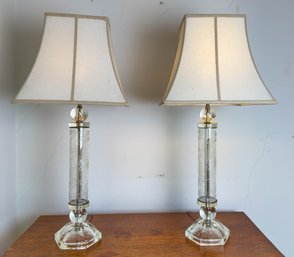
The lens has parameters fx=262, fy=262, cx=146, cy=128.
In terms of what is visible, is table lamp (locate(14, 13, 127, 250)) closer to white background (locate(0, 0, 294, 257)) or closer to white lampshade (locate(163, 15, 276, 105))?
white lampshade (locate(163, 15, 276, 105))

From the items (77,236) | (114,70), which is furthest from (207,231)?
(114,70)

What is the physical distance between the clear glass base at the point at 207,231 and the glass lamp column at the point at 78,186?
26cm

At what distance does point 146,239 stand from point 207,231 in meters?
0.17

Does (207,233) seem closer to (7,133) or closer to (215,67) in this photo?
(215,67)

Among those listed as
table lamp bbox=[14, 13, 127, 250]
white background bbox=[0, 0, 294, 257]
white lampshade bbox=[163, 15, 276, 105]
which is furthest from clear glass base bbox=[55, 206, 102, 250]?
white lampshade bbox=[163, 15, 276, 105]

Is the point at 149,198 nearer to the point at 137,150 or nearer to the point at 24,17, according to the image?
the point at 137,150

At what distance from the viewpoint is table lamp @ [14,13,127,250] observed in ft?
2.08

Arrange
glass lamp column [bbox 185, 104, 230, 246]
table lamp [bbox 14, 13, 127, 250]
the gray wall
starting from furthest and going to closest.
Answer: the gray wall → glass lamp column [bbox 185, 104, 230, 246] → table lamp [bbox 14, 13, 127, 250]

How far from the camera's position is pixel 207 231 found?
0.73 m

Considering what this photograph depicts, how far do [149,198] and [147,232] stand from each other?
209mm

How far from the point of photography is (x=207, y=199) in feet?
2.50

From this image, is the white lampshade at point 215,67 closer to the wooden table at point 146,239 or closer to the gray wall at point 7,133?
the wooden table at point 146,239

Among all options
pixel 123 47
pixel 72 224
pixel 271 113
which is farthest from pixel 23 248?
pixel 271 113

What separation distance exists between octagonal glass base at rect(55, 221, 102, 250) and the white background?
0.23m
